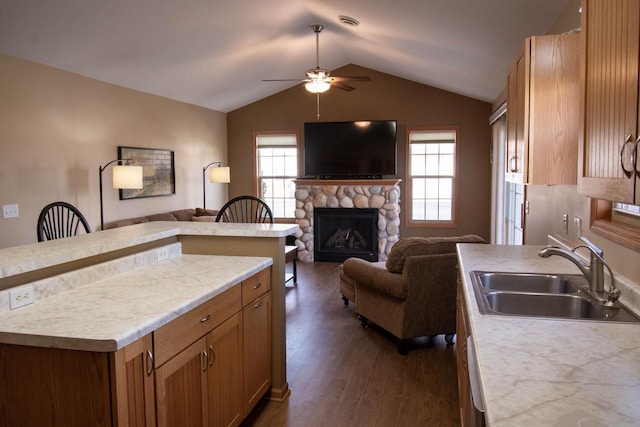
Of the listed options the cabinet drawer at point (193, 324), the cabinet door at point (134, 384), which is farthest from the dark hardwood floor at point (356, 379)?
the cabinet door at point (134, 384)

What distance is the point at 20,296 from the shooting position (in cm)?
189

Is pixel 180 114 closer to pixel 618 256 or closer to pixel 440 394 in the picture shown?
pixel 440 394

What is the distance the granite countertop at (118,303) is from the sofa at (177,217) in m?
3.32

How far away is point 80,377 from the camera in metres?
1.59

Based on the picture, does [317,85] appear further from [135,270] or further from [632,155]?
[632,155]

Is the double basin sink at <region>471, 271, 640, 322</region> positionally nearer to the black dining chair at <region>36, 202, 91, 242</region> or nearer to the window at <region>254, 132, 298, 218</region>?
the black dining chair at <region>36, 202, 91, 242</region>

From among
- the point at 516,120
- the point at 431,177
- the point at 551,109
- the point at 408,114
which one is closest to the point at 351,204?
the point at 431,177

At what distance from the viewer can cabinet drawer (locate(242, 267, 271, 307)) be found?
2.64 meters

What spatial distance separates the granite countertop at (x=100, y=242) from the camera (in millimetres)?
1979

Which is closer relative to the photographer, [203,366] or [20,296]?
[20,296]

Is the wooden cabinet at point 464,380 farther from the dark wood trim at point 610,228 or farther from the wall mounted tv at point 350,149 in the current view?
the wall mounted tv at point 350,149

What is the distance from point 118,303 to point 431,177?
694cm

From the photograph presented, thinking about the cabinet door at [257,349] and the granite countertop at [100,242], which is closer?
the granite countertop at [100,242]

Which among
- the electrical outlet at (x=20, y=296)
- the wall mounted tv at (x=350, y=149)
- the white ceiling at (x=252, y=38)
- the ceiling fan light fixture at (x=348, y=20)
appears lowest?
the electrical outlet at (x=20, y=296)
